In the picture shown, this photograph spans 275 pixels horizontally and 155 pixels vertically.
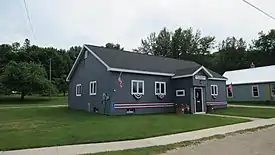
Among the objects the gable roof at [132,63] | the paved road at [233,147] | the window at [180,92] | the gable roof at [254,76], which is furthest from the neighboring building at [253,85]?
the paved road at [233,147]

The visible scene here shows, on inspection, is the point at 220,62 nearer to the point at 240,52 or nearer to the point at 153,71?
the point at 240,52

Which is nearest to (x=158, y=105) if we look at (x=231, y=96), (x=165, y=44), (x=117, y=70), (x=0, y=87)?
(x=117, y=70)

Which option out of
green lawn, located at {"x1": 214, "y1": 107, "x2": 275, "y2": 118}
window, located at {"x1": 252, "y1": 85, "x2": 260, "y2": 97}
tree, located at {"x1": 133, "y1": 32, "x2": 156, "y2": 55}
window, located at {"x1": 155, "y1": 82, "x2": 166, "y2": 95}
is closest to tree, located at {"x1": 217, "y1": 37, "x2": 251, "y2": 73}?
tree, located at {"x1": 133, "y1": 32, "x2": 156, "y2": 55}

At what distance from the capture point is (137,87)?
67.6 feet

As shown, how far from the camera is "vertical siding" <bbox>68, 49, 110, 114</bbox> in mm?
20066

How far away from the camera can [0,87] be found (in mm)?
38031

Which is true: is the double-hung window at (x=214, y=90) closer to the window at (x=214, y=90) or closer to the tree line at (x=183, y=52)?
the window at (x=214, y=90)

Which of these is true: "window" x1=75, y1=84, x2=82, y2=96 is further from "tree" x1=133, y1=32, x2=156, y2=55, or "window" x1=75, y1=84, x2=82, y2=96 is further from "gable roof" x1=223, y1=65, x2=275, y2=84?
"tree" x1=133, y1=32, x2=156, y2=55

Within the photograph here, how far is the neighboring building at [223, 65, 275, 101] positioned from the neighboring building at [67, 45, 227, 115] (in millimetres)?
11588

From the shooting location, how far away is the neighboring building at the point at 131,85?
19547 millimetres

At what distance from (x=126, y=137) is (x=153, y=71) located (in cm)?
1182

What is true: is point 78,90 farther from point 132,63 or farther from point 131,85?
point 131,85

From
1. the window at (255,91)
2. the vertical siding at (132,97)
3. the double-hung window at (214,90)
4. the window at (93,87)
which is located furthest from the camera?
the window at (255,91)

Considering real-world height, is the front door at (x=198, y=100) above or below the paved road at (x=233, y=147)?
above
